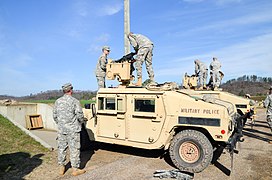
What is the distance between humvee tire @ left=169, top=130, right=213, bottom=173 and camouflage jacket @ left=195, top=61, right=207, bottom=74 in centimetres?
555

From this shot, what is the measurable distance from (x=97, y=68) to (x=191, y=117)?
3.50m

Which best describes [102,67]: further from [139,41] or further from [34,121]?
[34,121]

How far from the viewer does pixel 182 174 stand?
5105 mm

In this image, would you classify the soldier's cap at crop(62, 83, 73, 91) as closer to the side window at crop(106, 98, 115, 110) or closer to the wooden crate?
the side window at crop(106, 98, 115, 110)

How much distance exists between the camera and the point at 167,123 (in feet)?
18.8

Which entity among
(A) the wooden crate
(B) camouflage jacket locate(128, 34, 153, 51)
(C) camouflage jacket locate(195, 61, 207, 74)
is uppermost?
(B) camouflage jacket locate(128, 34, 153, 51)

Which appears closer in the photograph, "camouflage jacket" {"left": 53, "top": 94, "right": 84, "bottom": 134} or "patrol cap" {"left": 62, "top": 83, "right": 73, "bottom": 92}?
"camouflage jacket" {"left": 53, "top": 94, "right": 84, "bottom": 134}

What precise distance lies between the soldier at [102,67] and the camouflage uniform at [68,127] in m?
2.37

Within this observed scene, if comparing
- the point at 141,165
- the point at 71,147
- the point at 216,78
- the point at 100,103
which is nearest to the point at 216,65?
the point at 216,78

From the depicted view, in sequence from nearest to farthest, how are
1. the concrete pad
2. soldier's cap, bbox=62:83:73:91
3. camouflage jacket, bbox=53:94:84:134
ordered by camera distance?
camouflage jacket, bbox=53:94:84:134
soldier's cap, bbox=62:83:73:91
the concrete pad

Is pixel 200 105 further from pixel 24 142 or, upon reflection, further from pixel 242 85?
pixel 242 85

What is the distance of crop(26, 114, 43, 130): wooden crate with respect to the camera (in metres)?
11.8

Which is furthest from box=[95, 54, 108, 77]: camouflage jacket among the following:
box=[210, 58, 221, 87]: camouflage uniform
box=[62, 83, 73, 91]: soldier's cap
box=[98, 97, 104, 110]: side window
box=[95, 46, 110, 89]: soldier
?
box=[210, 58, 221, 87]: camouflage uniform

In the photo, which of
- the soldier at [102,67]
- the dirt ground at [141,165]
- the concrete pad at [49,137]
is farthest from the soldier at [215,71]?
the concrete pad at [49,137]
